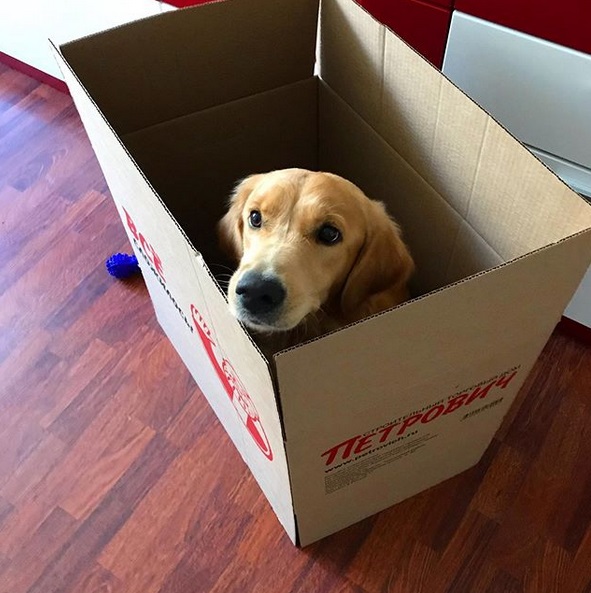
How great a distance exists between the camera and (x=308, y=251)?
109cm

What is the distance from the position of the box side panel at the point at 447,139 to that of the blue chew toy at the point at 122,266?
75 cm

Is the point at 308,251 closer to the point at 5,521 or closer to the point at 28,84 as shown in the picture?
the point at 5,521

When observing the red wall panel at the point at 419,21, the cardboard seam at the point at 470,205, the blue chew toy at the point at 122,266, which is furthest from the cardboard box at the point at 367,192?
the blue chew toy at the point at 122,266

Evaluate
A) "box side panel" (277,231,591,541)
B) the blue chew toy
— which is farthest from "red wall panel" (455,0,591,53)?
the blue chew toy

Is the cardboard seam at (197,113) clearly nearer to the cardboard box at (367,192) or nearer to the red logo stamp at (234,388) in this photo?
the cardboard box at (367,192)

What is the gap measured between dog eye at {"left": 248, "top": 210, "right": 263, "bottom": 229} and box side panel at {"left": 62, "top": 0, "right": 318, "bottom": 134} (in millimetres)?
351

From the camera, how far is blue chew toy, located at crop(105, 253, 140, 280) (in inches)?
70.2

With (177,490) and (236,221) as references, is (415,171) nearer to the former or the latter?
(236,221)

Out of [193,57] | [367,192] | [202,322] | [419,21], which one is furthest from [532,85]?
[202,322]

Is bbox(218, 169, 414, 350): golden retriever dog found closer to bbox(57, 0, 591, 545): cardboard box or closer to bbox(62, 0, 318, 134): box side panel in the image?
bbox(57, 0, 591, 545): cardboard box

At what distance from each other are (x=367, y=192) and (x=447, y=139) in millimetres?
368

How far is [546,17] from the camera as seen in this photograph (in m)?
1.12

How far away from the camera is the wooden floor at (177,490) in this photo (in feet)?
4.44

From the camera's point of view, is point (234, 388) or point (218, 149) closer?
point (234, 388)
